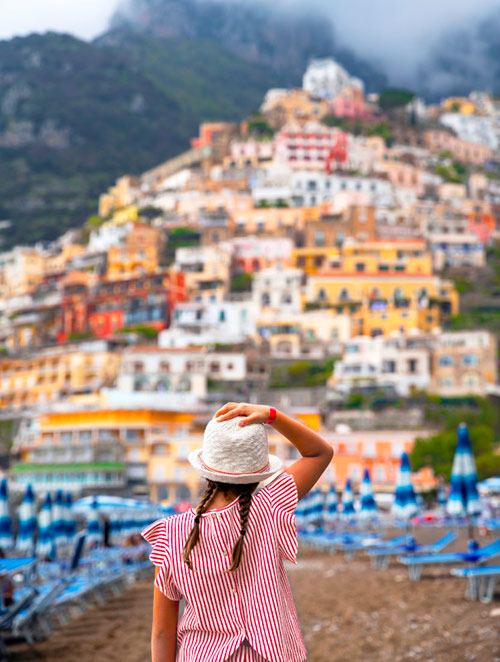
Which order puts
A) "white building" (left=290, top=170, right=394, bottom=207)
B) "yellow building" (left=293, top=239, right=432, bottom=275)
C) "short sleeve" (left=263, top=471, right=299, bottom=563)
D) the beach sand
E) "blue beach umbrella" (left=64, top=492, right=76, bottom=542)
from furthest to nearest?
1. "white building" (left=290, top=170, right=394, bottom=207)
2. "yellow building" (left=293, top=239, right=432, bottom=275)
3. "blue beach umbrella" (left=64, top=492, right=76, bottom=542)
4. the beach sand
5. "short sleeve" (left=263, top=471, right=299, bottom=563)

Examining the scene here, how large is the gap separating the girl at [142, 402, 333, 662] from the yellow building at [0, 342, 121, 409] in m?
60.1

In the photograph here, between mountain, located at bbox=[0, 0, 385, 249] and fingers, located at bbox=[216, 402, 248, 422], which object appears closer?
fingers, located at bbox=[216, 402, 248, 422]

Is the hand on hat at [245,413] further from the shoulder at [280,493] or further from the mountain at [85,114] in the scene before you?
the mountain at [85,114]

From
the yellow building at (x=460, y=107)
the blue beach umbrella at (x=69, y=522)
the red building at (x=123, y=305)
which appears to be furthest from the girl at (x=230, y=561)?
the yellow building at (x=460, y=107)

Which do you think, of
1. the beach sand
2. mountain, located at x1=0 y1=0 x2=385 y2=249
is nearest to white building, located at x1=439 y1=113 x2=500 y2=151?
mountain, located at x1=0 y1=0 x2=385 y2=249

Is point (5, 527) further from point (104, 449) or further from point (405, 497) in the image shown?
point (104, 449)

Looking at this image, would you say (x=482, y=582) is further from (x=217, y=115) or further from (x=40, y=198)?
(x=217, y=115)

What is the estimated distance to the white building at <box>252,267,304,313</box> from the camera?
6912 cm

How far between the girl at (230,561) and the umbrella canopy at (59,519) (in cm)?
2216

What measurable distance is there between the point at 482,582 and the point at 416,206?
77.6 m

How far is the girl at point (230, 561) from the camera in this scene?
3.91 meters

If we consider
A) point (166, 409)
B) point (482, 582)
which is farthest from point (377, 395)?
point (482, 582)

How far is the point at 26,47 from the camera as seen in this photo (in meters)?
168

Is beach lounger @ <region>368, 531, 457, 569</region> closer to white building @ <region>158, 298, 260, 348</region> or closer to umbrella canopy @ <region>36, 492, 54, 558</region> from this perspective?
umbrella canopy @ <region>36, 492, 54, 558</region>
